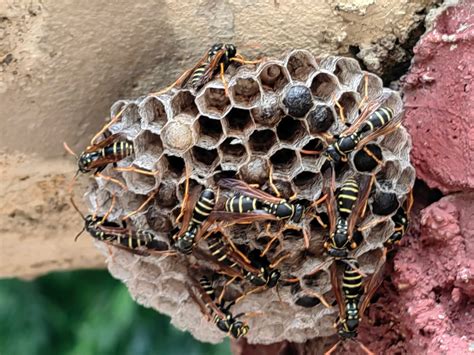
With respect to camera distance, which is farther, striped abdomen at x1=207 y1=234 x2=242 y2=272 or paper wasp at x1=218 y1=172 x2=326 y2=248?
striped abdomen at x1=207 y1=234 x2=242 y2=272

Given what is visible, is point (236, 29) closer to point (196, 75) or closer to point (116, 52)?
point (196, 75)

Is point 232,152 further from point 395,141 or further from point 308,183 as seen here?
point 395,141

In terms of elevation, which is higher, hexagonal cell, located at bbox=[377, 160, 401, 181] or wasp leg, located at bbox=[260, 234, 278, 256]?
hexagonal cell, located at bbox=[377, 160, 401, 181]

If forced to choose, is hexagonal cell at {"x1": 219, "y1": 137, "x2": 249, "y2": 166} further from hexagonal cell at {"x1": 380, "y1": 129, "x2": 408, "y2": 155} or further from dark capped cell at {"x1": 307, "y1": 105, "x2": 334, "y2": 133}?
hexagonal cell at {"x1": 380, "y1": 129, "x2": 408, "y2": 155}

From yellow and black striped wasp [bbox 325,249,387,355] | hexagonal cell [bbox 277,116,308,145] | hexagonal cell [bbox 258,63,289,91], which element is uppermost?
hexagonal cell [bbox 258,63,289,91]

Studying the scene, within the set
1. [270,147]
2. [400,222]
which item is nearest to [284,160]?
[270,147]

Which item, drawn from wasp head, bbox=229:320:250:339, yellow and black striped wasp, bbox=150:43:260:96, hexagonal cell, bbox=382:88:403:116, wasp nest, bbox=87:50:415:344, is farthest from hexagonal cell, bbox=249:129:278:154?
wasp head, bbox=229:320:250:339

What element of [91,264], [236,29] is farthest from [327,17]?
[91,264]

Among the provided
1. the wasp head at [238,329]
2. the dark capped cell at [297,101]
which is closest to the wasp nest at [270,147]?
the dark capped cell at [297,101]
